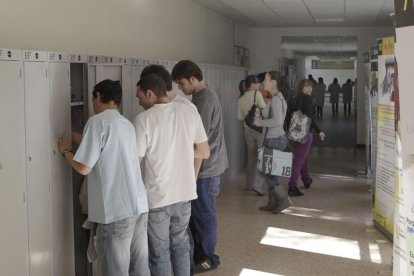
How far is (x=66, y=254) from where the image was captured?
12.2 feet

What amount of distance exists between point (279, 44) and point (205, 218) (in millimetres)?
9091

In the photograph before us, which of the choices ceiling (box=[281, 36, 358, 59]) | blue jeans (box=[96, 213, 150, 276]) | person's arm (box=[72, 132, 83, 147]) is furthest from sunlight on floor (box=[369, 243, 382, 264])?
ceiling (box=[281, 36, 358, 59])

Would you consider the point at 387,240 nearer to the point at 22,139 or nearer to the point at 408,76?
the point at 22,139

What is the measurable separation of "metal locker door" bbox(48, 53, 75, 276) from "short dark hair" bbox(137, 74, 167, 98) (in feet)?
1.93

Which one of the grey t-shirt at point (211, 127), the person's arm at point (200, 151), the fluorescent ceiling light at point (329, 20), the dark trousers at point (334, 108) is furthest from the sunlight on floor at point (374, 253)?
the dark trousers at point (334, 108)

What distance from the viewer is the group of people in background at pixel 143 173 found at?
306cm

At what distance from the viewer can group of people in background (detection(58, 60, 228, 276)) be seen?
306 cm

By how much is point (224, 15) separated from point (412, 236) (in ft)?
28.8

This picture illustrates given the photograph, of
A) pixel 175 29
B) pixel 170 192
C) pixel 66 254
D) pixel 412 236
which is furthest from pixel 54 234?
pixel 175 29

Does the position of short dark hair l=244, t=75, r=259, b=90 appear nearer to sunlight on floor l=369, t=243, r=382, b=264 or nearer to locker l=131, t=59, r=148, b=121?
locker l=131, t=59, r=148, b=121

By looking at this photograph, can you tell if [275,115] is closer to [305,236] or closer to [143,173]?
[305,236]

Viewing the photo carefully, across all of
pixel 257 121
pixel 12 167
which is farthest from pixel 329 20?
pixel 12 167

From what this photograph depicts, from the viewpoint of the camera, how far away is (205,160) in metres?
4.05

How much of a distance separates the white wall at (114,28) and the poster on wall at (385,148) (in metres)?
2.70
